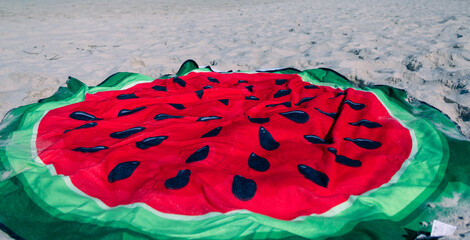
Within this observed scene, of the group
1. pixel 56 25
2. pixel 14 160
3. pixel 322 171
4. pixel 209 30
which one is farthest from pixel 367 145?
pixel 56 25

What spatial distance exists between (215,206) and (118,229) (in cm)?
38

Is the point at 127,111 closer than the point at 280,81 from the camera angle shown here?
Yes

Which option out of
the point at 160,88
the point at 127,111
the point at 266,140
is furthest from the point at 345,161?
the point at 160,88

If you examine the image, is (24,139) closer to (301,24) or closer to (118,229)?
(118,229)

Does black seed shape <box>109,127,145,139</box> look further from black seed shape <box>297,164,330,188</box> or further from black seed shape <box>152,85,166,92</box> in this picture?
black seed shape <box>297,164,330,188</box>

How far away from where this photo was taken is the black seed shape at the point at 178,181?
1.39m

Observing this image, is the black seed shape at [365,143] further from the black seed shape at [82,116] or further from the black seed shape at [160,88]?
the black seed shape at [82,116]

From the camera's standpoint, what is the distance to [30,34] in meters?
4.63

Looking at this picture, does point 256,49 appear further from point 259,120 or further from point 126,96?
point 259,120

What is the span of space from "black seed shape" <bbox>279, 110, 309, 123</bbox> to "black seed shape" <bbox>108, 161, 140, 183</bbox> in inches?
35.5

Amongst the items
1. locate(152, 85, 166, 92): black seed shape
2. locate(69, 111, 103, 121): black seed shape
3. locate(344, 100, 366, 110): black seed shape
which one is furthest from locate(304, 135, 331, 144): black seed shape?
locate(69, 111, 103, 121): black seed shape

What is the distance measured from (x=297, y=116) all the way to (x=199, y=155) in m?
0.66

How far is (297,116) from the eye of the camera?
1.92 metres

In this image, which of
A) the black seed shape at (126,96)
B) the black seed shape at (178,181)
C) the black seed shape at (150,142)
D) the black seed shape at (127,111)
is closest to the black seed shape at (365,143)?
the black seed shape at (178,181)
